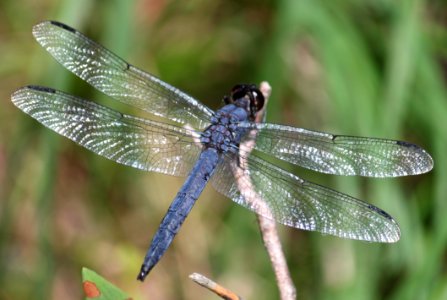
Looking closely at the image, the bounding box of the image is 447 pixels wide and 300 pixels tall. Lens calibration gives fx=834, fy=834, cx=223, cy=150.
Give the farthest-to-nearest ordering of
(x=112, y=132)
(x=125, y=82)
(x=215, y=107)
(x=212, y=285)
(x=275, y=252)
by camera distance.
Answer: (x=215, y=107) < (x=125, y=82) < (x=112, y=132) < (x=275, y=252) < (x=212, y=285)

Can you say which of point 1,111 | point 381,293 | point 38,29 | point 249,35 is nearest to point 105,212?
point 1,111

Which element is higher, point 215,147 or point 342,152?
point 342,152

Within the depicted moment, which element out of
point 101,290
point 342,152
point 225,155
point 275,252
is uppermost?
point 342,152

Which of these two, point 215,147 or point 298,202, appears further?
point 215,147

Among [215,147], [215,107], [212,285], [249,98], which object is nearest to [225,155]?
[215,147]

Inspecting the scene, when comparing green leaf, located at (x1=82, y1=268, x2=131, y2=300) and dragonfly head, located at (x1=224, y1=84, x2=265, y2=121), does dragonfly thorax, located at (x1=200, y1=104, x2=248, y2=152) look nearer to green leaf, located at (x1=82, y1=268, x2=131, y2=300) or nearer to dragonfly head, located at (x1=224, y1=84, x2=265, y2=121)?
dragonfly head, located at (x1=224, y1=84, x2=265, y2=121)

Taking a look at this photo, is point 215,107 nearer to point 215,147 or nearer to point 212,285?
point 215,147

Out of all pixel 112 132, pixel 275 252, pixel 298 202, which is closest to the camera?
pixel 275 252
